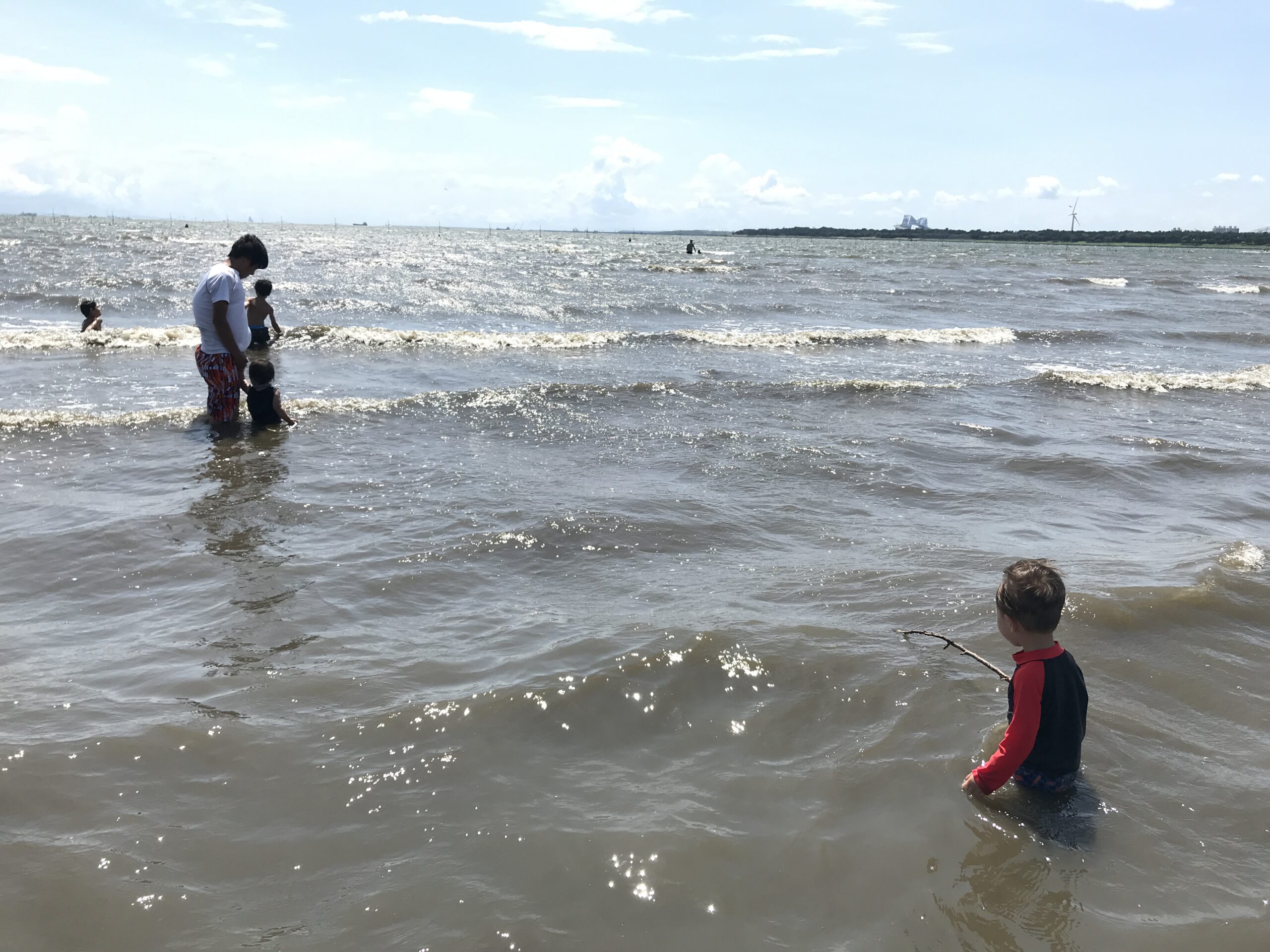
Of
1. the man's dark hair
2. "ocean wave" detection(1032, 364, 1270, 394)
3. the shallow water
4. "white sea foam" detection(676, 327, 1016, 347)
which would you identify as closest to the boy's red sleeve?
→ the shallow water

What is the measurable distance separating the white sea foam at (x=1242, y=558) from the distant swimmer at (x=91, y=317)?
1656 cm

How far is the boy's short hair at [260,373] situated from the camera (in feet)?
28.6

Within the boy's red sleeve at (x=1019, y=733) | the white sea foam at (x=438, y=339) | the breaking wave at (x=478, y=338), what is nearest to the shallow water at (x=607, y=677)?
the boy's red sleeve at (x=1019, y=733)

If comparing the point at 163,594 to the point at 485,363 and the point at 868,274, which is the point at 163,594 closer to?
the point at 485,363

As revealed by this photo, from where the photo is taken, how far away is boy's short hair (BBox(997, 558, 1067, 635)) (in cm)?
310

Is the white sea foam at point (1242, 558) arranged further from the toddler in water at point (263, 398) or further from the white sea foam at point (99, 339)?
the white sea foam at point (99, 339)

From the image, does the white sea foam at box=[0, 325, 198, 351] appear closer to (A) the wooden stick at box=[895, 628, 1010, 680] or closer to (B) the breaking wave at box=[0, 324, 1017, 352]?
(B) the breaking wave at box=[0, 324, 1017, 352]

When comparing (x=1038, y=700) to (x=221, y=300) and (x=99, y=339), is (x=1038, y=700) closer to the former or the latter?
(x=221, y=300)

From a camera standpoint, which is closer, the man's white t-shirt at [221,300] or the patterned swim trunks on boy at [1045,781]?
the patterned swim trunks on boy at [1045,781]

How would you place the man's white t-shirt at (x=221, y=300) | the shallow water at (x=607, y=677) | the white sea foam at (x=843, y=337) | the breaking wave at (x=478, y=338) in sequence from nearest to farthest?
1. the shallow water at (x=607, y=677)
2. the man's white t-shirt at (x=221, y=300)
3. the breaking wave at (x=478, y=338)
4. the white sea foam at (x=843, y=337)

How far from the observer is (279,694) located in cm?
373

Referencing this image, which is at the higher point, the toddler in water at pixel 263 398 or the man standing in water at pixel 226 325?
the man standing in water at pixel 226 325

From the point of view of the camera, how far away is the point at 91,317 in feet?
48.8

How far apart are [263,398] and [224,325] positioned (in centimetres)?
90
